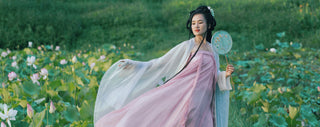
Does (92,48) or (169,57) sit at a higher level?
(169,57)

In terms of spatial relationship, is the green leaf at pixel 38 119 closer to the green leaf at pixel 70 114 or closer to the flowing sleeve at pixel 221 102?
the green leaf at pixel 70 114

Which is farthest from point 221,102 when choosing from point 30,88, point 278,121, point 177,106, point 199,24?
point 30,88

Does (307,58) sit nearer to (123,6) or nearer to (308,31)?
(308,31)

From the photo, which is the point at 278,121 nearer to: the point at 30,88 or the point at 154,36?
the point at 30,88

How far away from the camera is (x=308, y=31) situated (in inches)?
273

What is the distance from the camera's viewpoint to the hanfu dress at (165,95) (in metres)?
1.61

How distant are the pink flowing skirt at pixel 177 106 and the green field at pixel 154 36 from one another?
48.4 inches

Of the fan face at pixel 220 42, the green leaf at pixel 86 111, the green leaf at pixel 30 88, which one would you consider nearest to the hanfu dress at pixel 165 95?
the fan face at pixel 220 42

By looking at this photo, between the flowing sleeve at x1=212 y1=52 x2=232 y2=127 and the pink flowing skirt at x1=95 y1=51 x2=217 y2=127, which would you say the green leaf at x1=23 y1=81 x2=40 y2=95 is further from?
the flowing sleeve at x1=212 y1=52 x2=232 y2=127

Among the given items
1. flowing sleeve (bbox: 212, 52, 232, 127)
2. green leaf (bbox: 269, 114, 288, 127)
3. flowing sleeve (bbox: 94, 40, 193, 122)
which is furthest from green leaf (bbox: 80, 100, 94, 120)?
green leaf (bbox: 269, 114, 288, 127)

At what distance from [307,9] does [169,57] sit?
6516mm

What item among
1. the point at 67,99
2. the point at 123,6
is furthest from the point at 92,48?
the point at 67,99

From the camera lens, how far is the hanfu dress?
1.61 metres

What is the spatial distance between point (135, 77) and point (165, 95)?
33 centimetres
